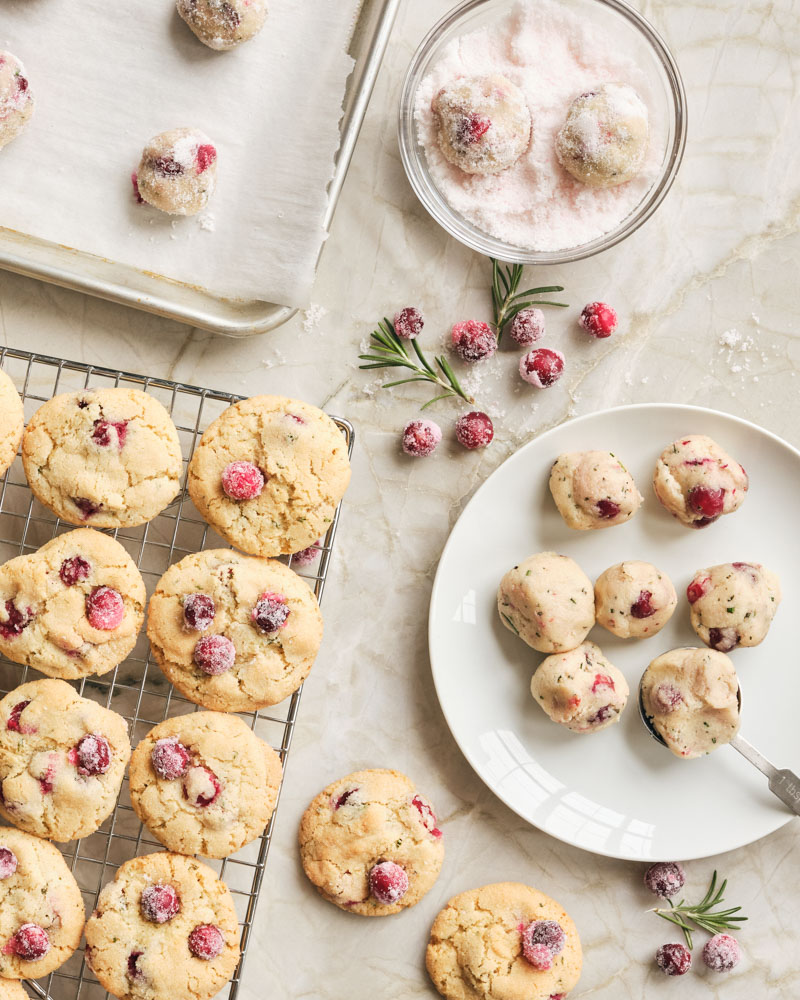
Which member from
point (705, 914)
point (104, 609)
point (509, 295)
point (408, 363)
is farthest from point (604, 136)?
point (705, 914)

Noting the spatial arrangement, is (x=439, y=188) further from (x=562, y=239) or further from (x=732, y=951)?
(x=732, y=951)

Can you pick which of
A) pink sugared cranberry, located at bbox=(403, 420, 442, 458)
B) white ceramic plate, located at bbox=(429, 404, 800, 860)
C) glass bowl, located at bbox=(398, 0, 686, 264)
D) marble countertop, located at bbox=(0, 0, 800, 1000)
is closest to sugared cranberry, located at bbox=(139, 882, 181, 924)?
marble countertop, located at bbox=(0, 0, 800, 1000)

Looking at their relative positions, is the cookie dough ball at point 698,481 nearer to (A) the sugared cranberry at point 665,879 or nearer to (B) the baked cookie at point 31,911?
(A) the sugared cranberry at point 665,879

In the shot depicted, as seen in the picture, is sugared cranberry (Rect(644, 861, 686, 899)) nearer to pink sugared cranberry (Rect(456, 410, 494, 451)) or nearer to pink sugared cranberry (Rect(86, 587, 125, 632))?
pink sugared cranberry (Rect(456, 410, 494, 451))

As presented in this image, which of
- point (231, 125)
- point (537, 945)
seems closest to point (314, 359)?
point (231, 125)

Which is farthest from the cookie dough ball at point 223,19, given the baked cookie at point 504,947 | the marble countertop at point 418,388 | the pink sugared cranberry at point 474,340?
the baked cookie at point 504,947

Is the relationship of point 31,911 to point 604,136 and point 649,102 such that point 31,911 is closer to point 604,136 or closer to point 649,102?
point 604,136
